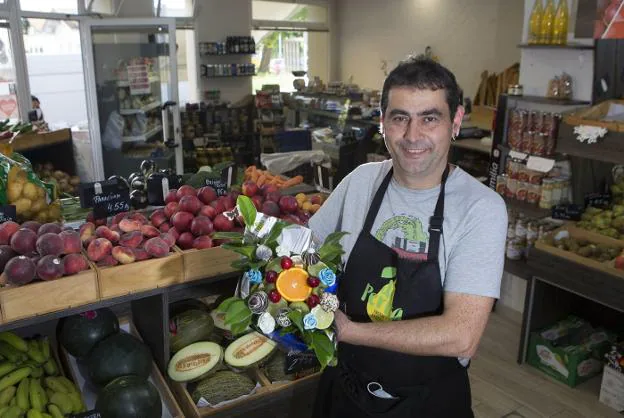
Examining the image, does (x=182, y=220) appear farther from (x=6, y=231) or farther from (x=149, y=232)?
(x=6, y=231)

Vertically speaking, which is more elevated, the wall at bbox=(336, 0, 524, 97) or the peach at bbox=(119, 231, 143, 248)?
the wall at bbox=(336, 0, 524, 97)

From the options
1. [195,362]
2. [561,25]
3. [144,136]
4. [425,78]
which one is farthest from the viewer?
[144,136]

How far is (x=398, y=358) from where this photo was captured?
153 centimetres

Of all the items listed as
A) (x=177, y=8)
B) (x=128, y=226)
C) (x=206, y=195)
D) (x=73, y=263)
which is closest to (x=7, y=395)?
(x=73, y=263)

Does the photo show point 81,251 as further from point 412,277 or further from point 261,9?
point 261,9

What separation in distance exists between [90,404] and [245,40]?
7223mm

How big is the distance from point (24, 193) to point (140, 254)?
1.92 feet

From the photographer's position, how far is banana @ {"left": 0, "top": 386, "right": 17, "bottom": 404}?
5.61 ft

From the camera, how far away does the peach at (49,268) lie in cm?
151

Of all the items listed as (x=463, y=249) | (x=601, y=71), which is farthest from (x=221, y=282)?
(x=601, y=71)

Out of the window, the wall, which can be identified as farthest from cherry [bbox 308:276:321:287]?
the window

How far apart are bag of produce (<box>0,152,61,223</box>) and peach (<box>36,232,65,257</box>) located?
0.41 meters

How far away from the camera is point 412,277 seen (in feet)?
Answer: 4.82

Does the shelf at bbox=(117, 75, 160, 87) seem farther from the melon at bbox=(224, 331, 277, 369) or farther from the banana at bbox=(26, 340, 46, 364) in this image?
the melon at bbox=(224, 331, 277, 369)
